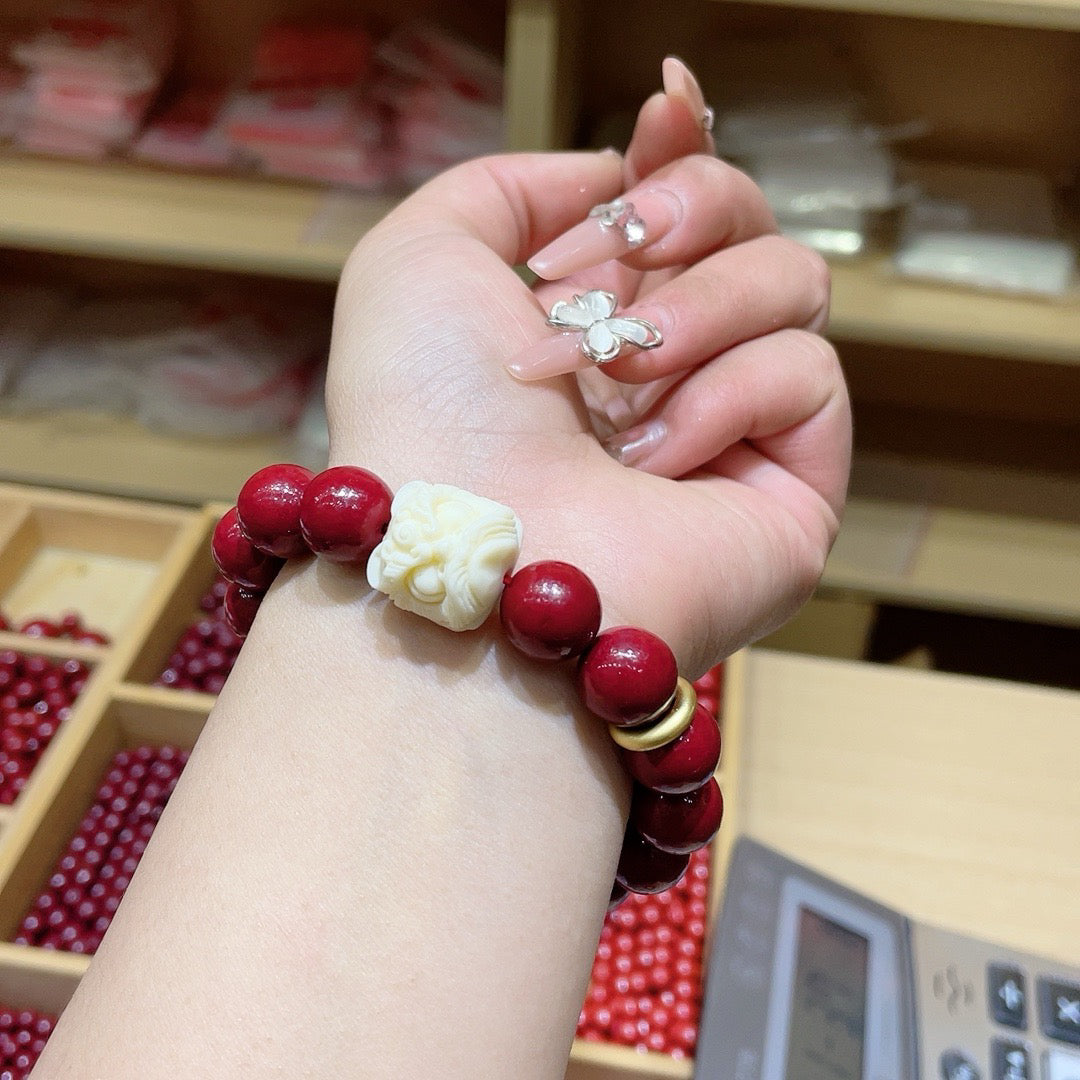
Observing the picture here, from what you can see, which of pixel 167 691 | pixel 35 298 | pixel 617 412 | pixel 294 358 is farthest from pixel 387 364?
pixel 35 298

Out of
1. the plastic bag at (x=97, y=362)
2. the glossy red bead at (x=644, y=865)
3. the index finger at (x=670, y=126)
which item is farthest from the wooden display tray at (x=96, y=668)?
the index finger at (x=670, y=126)

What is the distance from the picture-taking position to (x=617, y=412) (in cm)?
60

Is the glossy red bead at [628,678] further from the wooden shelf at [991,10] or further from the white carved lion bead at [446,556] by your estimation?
the wooden shelf at [991,10]

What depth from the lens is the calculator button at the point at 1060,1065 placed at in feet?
2.16

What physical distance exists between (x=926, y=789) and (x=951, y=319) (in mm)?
585

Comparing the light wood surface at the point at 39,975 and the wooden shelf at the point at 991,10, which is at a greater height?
the wooden shelf at the point at 991,10

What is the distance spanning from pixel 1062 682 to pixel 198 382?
1425 millimetres

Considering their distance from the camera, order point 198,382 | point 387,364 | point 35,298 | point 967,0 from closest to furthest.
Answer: point 387,364 → point 967,0 → point 198,382 → point 35,298

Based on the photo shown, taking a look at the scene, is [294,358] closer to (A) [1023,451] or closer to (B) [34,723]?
(B) [34,723]

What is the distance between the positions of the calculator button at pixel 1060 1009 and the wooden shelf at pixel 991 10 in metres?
0.84

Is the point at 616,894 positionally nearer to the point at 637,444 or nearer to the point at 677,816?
the point at 677,816

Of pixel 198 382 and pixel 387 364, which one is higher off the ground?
pixel 198 382

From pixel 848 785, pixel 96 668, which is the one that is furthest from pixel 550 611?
pixel 96 668

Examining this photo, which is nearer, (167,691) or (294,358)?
(167,691)
